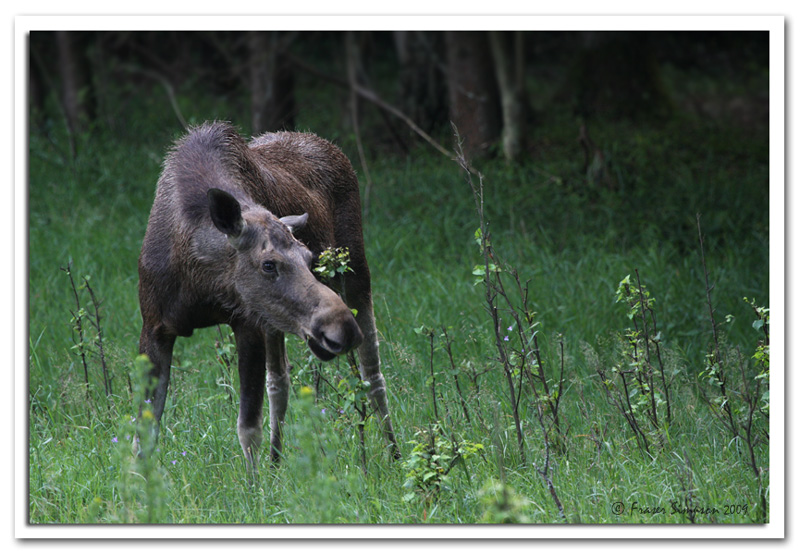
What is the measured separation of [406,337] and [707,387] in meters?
1.79

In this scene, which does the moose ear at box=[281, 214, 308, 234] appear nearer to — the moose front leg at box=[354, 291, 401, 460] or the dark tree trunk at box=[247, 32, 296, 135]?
A: the moose front leg at box=[354, 291, 401, 460]

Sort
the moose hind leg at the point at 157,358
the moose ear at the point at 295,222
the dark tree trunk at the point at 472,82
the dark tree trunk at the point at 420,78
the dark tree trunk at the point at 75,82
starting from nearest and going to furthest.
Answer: the moose ear at the point at 295,222
the moose hind leg at the point at 157,358
the dark tree trunk at the point at 472,82
the dark tree trunk at the point at 75,82
the dark tree trunk at the point at 420,78

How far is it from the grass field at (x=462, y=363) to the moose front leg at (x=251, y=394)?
0.28 feet

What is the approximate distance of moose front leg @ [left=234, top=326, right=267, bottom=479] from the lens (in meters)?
3.93

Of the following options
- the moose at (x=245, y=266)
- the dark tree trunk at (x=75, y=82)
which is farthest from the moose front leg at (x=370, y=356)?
the dark tree trunk at (x=75, y=82)

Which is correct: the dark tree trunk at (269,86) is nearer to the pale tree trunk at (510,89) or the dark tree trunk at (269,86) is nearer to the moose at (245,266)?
the pale tree trunk at (510,89)

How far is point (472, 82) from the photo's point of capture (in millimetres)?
9758

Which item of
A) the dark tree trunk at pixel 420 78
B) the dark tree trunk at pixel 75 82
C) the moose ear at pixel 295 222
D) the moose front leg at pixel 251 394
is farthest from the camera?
the dark tree trunk at pixel 420 78

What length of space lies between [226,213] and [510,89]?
634cm

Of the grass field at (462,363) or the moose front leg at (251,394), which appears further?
the moose front leg at (251,394)

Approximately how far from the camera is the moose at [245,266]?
11.3 ft

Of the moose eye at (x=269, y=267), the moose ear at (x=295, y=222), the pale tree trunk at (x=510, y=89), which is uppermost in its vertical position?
the pale tree trunk at (x=510, y=89)

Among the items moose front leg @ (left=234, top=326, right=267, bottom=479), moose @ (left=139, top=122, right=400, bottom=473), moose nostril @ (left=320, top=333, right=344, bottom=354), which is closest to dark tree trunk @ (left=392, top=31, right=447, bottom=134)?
moose @ (left=139, top=122, right=400, bottom=473)
